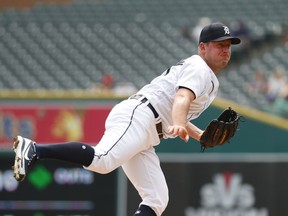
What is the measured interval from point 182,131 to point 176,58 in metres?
7.61

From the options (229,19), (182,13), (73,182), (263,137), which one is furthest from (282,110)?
(182,13)

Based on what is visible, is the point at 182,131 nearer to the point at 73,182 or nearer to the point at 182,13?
the point at 73,182

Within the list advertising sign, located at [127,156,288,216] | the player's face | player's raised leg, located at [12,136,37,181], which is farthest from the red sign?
player's raised leg, located at [12,136,37,181]

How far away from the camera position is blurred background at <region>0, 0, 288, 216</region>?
26.5 feet

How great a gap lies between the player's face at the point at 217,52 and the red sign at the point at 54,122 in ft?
11.5

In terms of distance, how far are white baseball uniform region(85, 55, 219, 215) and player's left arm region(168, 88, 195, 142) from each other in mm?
44

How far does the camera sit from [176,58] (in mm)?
12000

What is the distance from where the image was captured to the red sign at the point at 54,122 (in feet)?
27.6

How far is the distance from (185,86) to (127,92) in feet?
19.2

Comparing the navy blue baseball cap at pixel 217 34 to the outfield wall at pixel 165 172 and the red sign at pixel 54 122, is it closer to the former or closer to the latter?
the outfield wall at pixel 165 172

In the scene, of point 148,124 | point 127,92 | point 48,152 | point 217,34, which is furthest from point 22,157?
point 127,92

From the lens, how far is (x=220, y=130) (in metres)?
5.00

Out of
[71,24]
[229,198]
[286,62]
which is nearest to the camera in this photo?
[229,198]

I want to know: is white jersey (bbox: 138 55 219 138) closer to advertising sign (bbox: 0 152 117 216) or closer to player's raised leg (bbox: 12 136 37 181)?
player's raised leg (bbox: 12 136 37 181)
